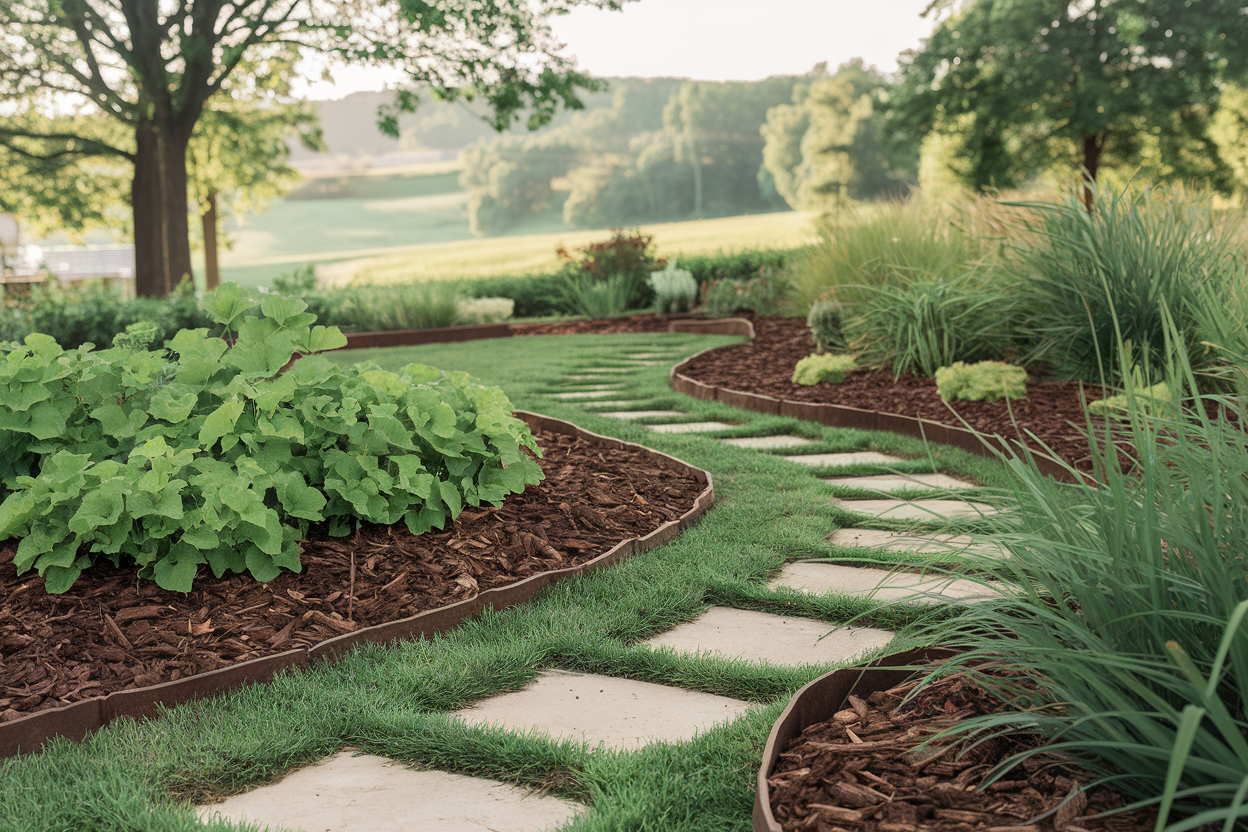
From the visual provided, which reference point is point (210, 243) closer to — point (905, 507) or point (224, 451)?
point (224, 451)

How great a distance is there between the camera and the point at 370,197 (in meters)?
59.2

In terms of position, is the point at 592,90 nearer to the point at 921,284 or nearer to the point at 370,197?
the point at 921,284

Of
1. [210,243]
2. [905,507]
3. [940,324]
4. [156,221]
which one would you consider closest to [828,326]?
[940,324]

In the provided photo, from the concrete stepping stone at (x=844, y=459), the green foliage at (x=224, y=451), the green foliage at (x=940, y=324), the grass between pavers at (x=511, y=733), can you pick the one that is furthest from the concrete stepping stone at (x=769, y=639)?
the green foliage at (x=940, y=324)

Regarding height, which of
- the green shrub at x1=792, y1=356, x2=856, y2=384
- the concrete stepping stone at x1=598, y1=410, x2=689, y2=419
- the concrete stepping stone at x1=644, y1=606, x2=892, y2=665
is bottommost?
the concrete stepping stone at x1=644, y1=606, x2=892, y2=665

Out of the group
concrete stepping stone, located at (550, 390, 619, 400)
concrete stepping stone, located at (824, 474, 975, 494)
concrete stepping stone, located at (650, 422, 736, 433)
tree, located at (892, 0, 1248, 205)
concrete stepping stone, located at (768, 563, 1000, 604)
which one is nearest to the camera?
concrete stepping stone, located at (768, 563, 1000, 604)

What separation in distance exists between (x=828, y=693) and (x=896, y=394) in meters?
3.76

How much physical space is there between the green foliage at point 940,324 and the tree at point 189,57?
6.74m

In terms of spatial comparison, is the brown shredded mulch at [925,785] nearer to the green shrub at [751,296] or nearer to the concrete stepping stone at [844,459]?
the concrete stepping stone at [844,459]

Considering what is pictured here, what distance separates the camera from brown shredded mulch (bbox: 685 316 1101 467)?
4207 mm

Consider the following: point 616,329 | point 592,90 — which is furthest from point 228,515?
point 592,90

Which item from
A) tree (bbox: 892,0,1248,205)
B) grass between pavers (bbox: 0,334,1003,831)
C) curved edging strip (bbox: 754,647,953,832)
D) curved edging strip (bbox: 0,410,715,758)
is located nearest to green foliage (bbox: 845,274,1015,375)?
grass between pavers (bbox: 0,334,1003,831)

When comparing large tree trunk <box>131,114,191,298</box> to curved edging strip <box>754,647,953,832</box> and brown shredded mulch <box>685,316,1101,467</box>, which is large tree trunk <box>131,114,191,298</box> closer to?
brown shredded mulch <box>685,316,1101,467</box>

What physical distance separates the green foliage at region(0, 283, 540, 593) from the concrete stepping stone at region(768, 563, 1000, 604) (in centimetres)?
99
